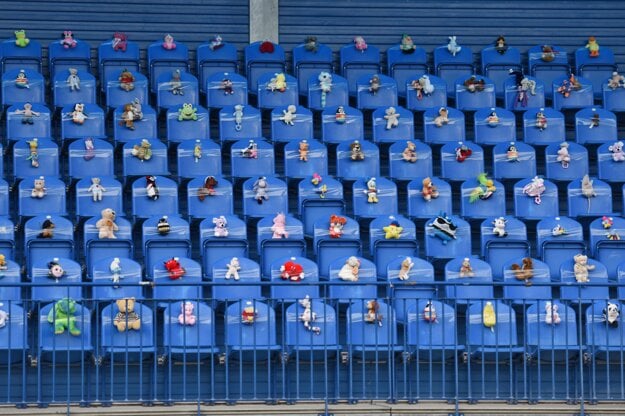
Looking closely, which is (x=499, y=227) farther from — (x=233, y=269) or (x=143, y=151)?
(x=143, y=151)

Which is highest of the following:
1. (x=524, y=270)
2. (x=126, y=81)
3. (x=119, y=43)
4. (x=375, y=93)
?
(x=119, y=43)

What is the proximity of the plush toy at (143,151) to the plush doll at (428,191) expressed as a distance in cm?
292

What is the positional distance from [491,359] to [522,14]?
256 inches

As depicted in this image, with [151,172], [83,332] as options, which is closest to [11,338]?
[83,332]

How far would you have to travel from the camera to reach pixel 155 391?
43.3ft

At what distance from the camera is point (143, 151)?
53.3ft

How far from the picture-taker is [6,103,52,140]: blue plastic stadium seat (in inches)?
650

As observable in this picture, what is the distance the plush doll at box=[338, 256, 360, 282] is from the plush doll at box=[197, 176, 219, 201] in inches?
73.4

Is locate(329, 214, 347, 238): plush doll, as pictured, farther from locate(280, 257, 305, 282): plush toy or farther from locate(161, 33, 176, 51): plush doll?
locate(161, 33, 176, 51): plush doll

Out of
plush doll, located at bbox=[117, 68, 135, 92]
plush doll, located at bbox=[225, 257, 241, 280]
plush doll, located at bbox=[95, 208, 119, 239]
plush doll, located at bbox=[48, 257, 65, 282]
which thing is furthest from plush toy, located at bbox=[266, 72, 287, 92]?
plush doll, located at bbox=[48, 257, 65, 282]

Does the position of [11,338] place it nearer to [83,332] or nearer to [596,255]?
[83,332]

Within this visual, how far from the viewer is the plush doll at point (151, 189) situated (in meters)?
15.7

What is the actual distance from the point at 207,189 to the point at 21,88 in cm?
272

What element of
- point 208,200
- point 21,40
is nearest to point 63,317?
point 208,200
